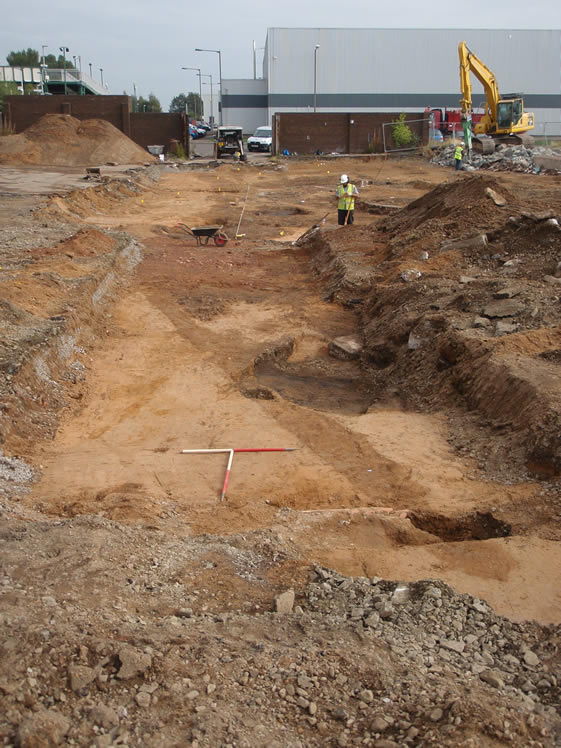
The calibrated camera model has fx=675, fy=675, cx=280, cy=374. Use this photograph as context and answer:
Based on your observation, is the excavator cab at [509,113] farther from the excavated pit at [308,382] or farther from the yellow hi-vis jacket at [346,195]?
the excavated pit at [308,382]

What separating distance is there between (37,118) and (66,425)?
40855 millimetres

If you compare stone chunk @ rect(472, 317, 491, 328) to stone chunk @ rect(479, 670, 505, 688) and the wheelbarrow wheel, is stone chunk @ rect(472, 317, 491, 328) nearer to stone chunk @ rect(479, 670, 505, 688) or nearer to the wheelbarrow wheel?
stone chunk @ rect(479, 670, 505, 688)

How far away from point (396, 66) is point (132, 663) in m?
62.0

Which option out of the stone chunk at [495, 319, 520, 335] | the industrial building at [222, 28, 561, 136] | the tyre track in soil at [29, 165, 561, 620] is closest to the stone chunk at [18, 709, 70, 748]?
the tyre track in soil at [29, 165, 561, 620]

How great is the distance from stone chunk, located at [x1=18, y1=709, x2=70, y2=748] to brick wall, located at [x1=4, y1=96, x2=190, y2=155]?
4341cm

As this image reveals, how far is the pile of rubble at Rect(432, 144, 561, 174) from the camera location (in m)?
30.3

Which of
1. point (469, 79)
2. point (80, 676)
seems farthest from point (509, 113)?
point (80, 676)

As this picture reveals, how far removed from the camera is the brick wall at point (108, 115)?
140 ft

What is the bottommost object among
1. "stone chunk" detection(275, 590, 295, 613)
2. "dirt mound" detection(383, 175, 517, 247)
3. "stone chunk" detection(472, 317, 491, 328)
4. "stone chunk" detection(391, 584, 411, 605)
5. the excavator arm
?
"stone chunk" detection(391, 584, 411, 605)

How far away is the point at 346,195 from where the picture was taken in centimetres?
1809

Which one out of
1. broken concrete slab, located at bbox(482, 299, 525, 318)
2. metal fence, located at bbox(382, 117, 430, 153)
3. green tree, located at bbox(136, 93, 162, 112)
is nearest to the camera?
broken concrete slab, located at bbox(482, 299, 525, 318)

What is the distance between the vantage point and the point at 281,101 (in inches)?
2314

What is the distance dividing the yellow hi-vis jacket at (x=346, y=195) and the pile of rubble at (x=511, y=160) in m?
14.8

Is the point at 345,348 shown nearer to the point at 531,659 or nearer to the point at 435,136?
the point at 531,659
